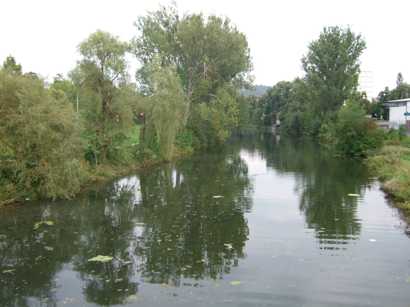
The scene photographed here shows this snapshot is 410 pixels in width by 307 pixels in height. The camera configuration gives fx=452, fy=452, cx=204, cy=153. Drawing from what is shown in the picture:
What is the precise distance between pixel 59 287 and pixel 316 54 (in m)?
57.0

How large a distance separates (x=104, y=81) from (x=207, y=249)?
16.3 m

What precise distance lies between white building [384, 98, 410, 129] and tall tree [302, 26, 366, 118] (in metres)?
7.72

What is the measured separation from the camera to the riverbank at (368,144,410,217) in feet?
61.5

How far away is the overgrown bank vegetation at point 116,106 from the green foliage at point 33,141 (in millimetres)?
39

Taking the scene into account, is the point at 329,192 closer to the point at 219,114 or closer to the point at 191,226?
the point at 191,226

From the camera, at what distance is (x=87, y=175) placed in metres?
23.4

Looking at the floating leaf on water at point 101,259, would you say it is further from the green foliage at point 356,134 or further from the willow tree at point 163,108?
the green foliage at point 356,134

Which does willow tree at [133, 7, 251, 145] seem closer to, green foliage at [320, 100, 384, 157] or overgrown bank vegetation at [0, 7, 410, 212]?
overgrown bank vegetation at [0, 7, 410, 212]

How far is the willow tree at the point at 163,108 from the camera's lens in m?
32.8

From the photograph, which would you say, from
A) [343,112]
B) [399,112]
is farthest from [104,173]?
[399,112]

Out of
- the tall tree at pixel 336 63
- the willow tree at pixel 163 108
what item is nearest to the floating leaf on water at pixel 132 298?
the willow tree at pixel 163 108

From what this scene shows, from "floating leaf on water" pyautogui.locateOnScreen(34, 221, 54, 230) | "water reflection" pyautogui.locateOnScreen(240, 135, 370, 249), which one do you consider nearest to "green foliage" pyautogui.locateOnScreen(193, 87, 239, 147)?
"water reflection" pyautogui.locateOnScreen(240, 135, 370, 249)

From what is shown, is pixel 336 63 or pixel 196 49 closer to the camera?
pixel 196 49

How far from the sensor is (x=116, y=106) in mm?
26297
